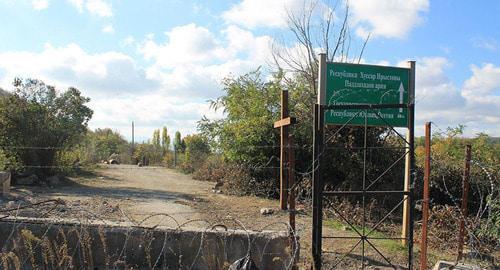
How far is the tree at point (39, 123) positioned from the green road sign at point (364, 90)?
10.9 metres

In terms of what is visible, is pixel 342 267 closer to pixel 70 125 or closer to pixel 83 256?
pixel 83 256

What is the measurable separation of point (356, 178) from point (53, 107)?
1058 cm

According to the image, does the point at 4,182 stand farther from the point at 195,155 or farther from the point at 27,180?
the point at 195,155

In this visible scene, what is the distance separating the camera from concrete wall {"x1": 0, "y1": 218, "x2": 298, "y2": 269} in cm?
669

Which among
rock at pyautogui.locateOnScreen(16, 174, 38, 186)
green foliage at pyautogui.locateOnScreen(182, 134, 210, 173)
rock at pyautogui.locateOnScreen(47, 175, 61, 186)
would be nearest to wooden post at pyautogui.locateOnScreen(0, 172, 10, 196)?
rock at pyautogui.locateOnScreen(16, 174, 38, 186)

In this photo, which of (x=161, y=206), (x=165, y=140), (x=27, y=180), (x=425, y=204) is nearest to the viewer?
(x=425, y=204)

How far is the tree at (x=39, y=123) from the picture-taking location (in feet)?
51.6

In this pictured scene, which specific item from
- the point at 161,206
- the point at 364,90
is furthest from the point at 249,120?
the point at 364,90

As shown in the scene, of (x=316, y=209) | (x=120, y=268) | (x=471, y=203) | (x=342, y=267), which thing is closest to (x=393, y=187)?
(x=471, y=203)

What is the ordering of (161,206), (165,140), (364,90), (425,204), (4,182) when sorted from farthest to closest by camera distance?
(165,140), (4,182), (161,206), (364,90), (425,204)

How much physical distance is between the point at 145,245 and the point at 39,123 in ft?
36.4

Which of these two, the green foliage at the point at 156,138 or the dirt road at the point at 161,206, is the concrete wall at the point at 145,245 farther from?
the green foliage at the point at 156,138

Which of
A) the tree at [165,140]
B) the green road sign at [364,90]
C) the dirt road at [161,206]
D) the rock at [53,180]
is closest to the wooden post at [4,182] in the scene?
the dirt road at [161,206]

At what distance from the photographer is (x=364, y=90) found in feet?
27.8
